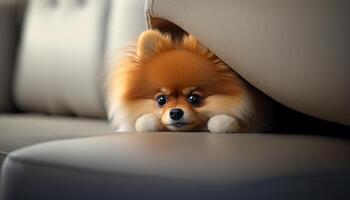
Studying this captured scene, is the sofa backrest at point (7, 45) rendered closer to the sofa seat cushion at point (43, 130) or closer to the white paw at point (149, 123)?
the sofa seat cushion at point (43, 130)

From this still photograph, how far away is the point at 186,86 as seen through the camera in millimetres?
957

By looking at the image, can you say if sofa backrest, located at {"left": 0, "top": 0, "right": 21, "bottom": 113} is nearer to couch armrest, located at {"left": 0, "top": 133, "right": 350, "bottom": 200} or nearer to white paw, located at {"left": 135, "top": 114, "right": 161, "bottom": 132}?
white paw, located at {"left": 135, "top": 114, "right": 161, "bottom": 132}

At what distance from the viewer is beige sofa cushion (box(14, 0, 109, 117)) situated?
1633 millimetres

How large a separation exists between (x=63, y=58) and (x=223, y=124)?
903 millimetres

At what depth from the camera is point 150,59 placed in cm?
103

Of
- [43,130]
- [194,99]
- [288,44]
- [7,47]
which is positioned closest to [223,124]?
[194,99]

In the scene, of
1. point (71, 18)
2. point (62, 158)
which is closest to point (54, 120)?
point (71, 18)

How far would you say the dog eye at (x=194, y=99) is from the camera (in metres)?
0.96

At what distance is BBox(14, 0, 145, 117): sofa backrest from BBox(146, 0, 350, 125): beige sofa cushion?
662 millimetres

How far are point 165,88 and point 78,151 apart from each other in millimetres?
269

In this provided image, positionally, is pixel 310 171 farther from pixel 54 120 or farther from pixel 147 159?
pixel 54 120

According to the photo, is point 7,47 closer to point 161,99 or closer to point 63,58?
point 63,58

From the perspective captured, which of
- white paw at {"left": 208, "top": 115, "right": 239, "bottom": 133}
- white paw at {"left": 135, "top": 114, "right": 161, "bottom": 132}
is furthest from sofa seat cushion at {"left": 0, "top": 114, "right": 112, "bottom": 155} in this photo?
white paw at {"left": 208, "top": 115, "right": 239, "bottom": 133}

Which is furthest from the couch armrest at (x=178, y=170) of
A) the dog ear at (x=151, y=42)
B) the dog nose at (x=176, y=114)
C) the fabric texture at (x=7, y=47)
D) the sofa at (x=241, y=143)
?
the fabric texture at (x=7, y=47)
